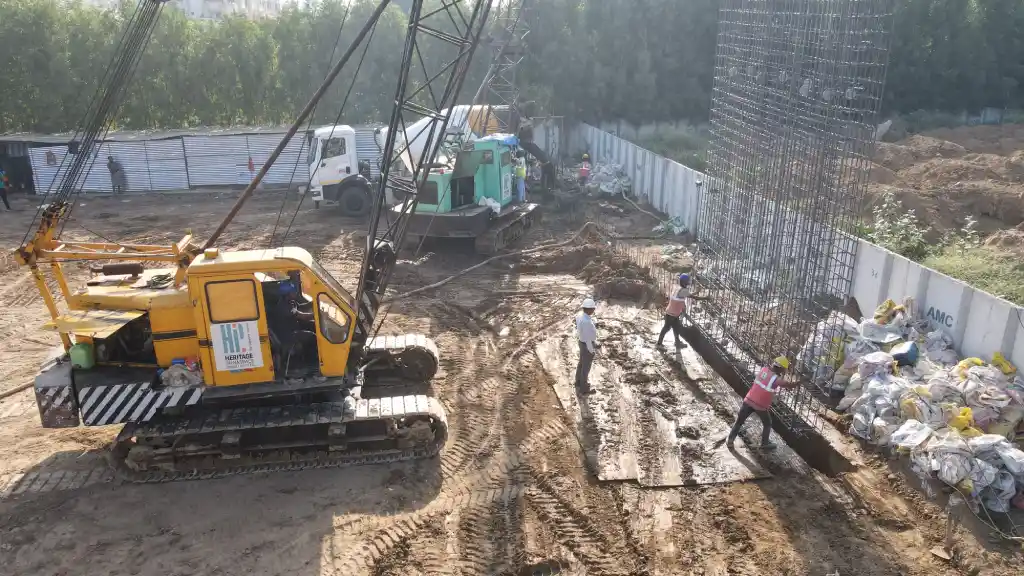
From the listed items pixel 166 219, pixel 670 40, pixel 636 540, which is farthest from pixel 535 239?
pixel 670 40

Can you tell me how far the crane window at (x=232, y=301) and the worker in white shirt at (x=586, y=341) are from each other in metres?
4.32

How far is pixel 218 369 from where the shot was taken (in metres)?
8.30

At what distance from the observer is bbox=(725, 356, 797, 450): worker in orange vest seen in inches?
339

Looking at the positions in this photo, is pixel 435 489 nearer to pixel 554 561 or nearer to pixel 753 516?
pixel 554 561

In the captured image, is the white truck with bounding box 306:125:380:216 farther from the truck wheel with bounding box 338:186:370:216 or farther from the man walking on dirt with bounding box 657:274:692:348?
the man walking on dirt with bounding box 657:274:692:348

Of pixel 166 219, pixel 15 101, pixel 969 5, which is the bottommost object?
pixel 166 219

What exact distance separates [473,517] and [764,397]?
3641 millimetres

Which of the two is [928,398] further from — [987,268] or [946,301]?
[987,268]

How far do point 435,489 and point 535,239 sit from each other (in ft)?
37.7

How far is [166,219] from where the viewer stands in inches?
854

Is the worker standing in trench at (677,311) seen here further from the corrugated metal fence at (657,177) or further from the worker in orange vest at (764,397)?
the corrugated metal fence at (657,177)

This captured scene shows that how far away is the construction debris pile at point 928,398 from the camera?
7.71 m

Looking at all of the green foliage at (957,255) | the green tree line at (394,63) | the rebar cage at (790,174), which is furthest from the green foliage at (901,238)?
the green tree line at (394,63)

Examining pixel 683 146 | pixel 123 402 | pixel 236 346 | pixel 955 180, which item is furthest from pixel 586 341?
pixel 683 146
